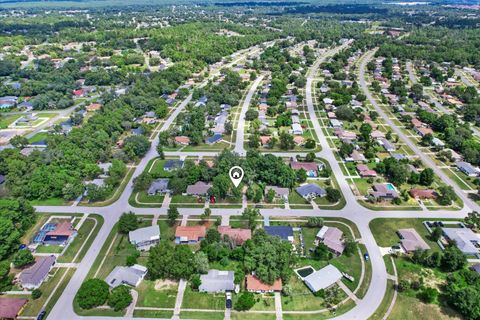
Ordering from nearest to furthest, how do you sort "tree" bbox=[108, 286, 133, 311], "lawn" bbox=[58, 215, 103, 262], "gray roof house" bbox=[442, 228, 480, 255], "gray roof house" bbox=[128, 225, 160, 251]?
"tree" bbox=[108, 286, 133, 311] < "gray roof house" bbox=[442, 228, 480, 255] < "lawn" bbox=[58, 215, 103, 262] < "gray roof house" bbox=[128, 225, 160, 251]

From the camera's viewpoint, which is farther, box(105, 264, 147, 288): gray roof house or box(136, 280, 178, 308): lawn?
box(105, 264, 147, 288): gray roof house

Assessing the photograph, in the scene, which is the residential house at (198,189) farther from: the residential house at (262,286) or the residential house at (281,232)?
A: the residential house at (262,286)

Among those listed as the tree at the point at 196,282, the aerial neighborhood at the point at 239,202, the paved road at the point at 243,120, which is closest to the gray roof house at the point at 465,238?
the aerial neighborhood at the point at 239,202

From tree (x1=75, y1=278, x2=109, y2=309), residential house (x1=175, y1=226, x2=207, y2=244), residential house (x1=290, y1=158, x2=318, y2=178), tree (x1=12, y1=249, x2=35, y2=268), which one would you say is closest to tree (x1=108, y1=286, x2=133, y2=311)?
tree (x1=75, y1=278, x2=109, y2=309)

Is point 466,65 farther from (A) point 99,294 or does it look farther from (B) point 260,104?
(A) point 99,294

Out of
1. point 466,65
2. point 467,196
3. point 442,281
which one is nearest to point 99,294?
point 442,281

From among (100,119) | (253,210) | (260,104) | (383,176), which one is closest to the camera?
(253,210)

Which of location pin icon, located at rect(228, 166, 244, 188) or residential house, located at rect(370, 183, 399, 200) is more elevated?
location pin icon, located at rect(228, 166, 244, 188)

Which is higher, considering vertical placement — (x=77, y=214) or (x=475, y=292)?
(x=475, y=292)

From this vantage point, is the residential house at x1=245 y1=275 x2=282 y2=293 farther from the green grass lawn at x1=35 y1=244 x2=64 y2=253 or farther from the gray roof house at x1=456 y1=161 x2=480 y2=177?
the gray roof house at x1=456 y1=161 x2=480 y2=177
